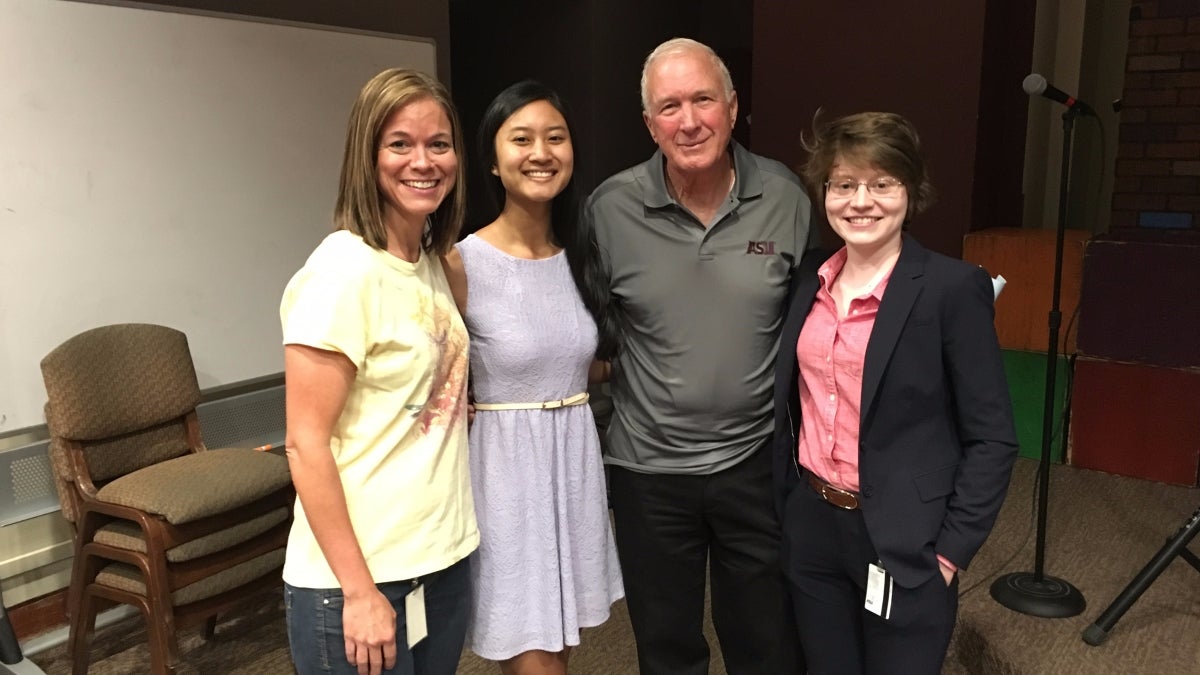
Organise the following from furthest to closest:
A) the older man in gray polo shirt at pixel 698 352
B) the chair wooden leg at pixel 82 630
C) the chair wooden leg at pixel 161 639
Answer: the chair wooden leg at pixel 82 630 → the chair wooden leg at pixel 161 639 → the older man in gray polo shirt at pixel 698 352

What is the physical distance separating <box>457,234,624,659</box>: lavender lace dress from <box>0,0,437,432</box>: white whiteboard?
1556 millimetres

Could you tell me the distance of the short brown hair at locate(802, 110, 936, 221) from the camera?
1.39 m

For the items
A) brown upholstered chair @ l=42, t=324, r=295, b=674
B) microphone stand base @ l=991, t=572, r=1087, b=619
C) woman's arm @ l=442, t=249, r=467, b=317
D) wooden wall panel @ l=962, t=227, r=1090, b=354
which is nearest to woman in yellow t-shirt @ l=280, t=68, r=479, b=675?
woman's arm @ l=442, t=249, r=467, b=317

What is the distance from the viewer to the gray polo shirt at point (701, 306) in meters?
1.66

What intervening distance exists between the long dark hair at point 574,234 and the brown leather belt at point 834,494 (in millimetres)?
478

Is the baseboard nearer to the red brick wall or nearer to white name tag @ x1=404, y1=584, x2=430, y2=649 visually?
white name tag @ x1=404, y1=584, x2=430, y2=649

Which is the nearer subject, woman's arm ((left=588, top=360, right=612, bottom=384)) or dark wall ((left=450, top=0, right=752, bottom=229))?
woman's arm ((left=588, top=360, right=612, bottom=384))

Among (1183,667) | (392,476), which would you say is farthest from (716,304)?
(1183,667)

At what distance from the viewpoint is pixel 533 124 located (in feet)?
5.09

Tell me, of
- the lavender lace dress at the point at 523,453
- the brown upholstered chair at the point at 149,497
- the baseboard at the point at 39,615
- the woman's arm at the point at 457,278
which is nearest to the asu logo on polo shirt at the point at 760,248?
the lavender lace dress at the point at 523,453

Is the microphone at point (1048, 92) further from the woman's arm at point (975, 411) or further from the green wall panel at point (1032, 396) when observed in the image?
the green wall panel at point (1032, 396)

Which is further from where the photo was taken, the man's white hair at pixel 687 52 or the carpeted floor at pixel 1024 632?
the carpeted floor at pixel 1024 632

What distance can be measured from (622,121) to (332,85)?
6.42 ft

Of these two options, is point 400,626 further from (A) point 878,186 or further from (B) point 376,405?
(A) point 878,186
